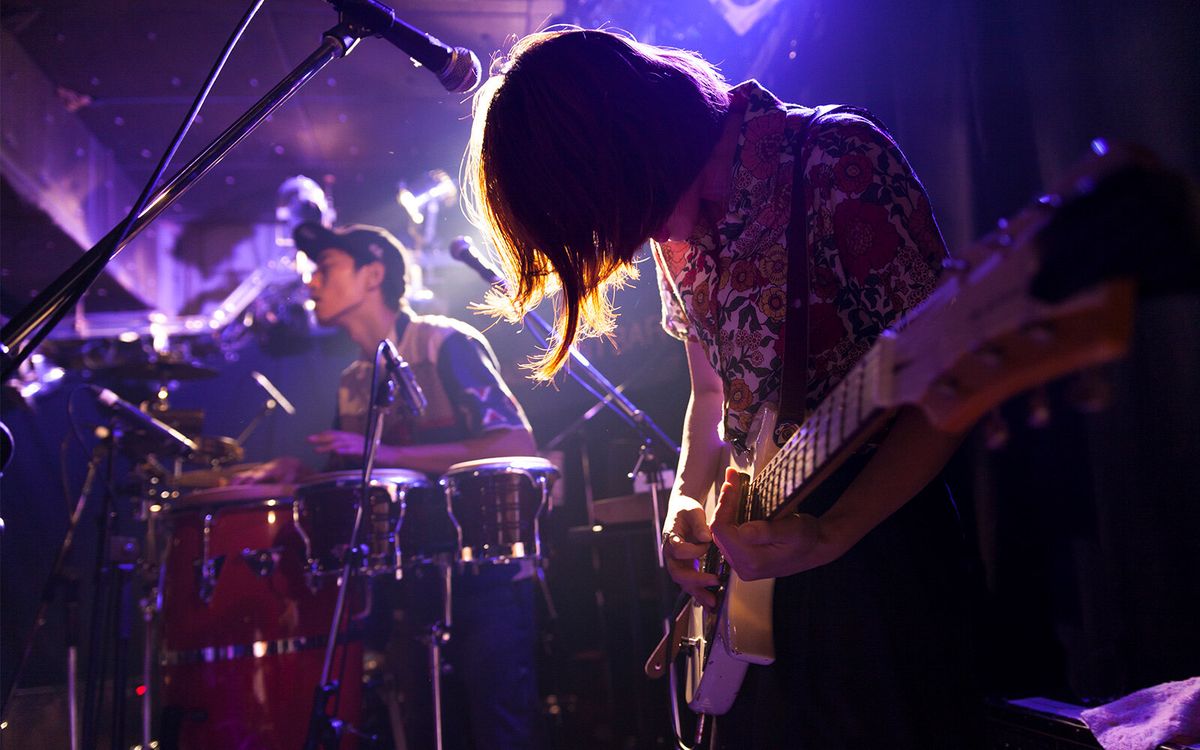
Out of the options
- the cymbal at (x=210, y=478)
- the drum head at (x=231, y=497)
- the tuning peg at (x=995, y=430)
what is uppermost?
the cymbal at (x=210, y=478)

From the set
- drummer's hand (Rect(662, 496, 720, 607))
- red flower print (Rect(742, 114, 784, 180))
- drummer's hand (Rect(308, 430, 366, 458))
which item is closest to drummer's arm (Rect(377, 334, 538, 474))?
drummer's hand (Rect(308, 430, 366, 458))

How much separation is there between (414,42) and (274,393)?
20.5 feet

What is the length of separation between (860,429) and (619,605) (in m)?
4.03

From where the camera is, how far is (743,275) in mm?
1512

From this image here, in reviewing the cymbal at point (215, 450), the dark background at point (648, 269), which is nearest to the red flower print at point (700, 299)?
the dark background at point (648, 269)

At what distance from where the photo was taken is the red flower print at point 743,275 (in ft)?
4.87

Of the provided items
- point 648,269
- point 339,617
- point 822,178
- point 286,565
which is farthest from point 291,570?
point 822,178

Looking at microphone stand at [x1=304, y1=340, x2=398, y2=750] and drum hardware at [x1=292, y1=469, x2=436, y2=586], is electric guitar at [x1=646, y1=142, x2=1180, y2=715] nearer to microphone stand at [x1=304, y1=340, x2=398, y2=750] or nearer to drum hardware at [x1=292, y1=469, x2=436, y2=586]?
microphone stand at [x1=304, y1=340, x2=398, y2=750]

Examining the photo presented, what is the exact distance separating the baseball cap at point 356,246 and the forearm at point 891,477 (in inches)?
152

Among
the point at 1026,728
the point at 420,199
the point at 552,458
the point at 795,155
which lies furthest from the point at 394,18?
the point at 420,199

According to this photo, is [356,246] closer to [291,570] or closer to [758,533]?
[291,570]

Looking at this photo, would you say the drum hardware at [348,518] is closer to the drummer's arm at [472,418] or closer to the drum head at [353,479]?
the drum head at [353,479]

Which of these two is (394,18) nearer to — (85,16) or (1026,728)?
(1026,728)

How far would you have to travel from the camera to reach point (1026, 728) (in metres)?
2.29
